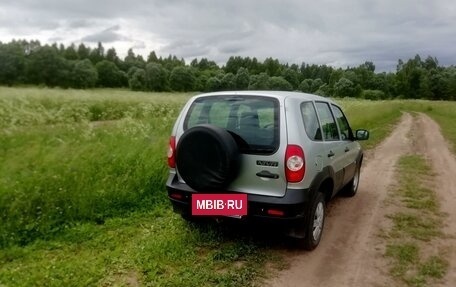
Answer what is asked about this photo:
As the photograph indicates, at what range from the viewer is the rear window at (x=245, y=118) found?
377 centimetres

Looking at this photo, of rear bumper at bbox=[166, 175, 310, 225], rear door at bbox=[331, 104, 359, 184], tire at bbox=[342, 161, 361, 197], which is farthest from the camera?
tire at bbox=[342, 161, 361, 197]

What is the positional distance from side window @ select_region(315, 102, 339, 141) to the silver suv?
1.13 feet

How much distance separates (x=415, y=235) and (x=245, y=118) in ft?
9.01

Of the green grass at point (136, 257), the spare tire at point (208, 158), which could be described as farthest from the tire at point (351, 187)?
the spare tire at point (208, 158)

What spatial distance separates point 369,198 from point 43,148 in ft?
18.6

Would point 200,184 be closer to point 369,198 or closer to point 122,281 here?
point 122,281

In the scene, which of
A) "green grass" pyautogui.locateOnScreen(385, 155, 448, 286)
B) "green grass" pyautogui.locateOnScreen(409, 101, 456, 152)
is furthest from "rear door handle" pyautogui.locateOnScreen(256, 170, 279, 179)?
"green grass" pyautogui.locateOnScreen(409, 101, 456, 152)

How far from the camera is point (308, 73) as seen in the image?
85188 millimetres

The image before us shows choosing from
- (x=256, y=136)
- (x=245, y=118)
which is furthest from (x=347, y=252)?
(x=245, y=118)

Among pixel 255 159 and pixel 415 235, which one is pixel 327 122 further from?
pixel 415 235

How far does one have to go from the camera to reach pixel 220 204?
3.82 m

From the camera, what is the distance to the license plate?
377cm

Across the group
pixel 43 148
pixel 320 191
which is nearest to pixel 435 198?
pixel 320 191

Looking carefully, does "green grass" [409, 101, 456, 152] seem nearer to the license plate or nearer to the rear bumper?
the rear bumper
